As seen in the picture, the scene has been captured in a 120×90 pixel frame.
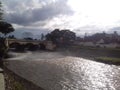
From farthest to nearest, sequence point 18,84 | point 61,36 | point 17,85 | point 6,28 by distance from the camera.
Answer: point 61,36 < point 6,28 < point 18,84 < point 17,85

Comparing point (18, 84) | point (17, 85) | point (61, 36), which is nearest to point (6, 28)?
point (61, 36)

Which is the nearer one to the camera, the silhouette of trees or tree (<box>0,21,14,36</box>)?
tree (<box>0,21,14,36</box>)

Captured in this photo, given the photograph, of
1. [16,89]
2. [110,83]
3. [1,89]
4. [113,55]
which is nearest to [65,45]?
[113,55]

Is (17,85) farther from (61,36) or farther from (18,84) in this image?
(61,36)

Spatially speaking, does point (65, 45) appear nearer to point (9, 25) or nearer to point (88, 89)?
point (9, 25)

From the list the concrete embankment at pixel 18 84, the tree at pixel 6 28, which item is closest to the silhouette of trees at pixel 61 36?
the tree at pixel 6 28

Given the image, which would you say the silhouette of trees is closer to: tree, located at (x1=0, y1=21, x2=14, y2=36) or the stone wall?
tree, located at (x1=0, y1=21, x2=14, y2=36)

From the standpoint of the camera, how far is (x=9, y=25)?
2847 inches

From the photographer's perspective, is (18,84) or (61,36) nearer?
(18,84)

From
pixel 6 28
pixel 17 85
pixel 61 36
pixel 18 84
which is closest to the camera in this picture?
pixel 17 85

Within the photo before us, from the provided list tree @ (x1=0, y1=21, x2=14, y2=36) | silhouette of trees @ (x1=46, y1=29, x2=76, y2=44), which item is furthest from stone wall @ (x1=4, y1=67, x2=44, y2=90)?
silhouette of trees @ (x1=46, y1=29, x2=76, y2=44)

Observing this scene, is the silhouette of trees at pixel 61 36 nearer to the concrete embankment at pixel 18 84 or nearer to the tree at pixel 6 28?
the tree at pixel 6 28

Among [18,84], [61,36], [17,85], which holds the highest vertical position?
[61,36]

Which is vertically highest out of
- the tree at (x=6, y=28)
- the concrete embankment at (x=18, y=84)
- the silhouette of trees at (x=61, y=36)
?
the tree at (x=6, y=28)
